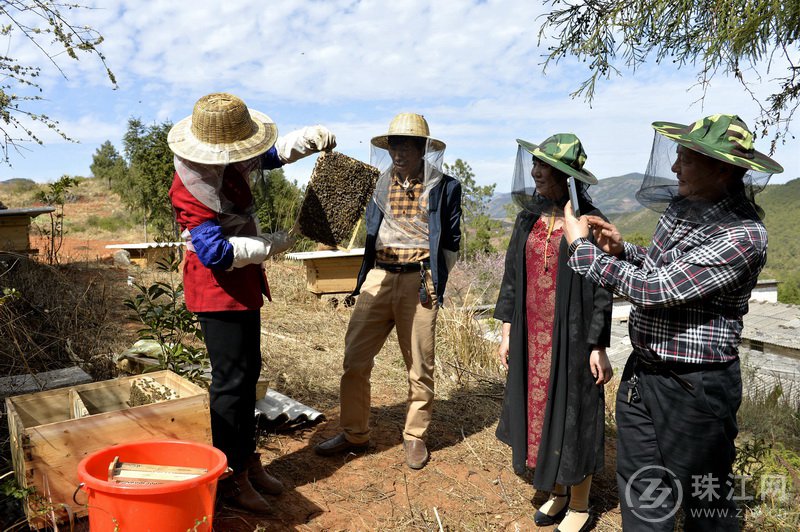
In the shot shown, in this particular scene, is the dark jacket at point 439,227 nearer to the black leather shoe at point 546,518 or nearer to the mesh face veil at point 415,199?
the mesh face veil at point 415,199

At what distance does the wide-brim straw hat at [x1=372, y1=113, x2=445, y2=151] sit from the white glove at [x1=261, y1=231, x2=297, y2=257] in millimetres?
998

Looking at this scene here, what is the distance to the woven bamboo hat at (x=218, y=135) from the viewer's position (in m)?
2.60

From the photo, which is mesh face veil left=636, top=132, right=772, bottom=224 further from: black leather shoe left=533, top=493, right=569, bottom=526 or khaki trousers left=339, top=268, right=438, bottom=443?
black leather shoe left=533, top=493, right=569, bottom=526

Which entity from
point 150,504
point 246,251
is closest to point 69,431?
point 150,504

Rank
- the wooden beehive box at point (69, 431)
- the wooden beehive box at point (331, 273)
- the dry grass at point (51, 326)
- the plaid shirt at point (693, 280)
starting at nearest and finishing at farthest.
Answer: the plaid shirt at point (693, 280) < the wooden beehive box at point (69, 431) < the dry grass at point (51, 326) < the wooden beehive box at point (331, 273)

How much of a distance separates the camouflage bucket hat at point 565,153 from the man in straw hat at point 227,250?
128cm

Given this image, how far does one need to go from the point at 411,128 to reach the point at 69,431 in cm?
234

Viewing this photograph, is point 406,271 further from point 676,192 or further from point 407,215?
point 676,192

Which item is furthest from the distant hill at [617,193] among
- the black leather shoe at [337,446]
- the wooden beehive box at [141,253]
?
the wooden beehive box at [141,253]

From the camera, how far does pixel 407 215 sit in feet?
12.1

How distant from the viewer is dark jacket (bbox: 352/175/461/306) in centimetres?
359

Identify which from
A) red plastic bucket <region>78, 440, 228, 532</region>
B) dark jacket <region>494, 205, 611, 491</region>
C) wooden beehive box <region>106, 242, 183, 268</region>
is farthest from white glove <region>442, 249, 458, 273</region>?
wooden beehive box <region>106, 242, 183, 268</region>

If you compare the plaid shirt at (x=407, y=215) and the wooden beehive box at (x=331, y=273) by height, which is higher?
the plaid shirt at (x=407, y=215)

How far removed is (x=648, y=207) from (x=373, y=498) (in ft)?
6.94
